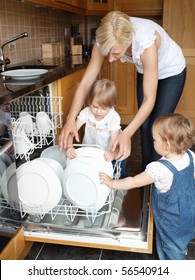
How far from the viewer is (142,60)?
4.11 feet

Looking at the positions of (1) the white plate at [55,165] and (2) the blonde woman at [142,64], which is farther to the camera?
(1) the white plate at [55,165]

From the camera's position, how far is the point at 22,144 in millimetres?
1223

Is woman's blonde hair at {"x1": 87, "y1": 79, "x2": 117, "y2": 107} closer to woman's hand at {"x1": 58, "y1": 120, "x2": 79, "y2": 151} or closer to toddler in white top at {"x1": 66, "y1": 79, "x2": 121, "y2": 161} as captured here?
toddler in white top at {"x1": 66, "y1": 79, "x2": 121, "y2": 161}

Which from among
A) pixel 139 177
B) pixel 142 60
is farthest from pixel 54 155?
pixel 142 60

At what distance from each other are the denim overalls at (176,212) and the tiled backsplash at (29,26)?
139 cm

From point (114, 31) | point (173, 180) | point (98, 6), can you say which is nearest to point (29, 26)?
point (98, 6)

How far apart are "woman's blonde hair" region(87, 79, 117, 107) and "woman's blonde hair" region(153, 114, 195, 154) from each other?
383 mm

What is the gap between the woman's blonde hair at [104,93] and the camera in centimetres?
140

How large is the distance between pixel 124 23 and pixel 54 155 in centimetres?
62

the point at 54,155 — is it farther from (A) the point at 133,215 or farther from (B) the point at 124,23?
(B) the point at 124,23

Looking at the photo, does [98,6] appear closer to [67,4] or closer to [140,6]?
[140,6]

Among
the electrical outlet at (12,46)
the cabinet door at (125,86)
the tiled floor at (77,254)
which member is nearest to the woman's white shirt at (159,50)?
the tiled floor at (77,254)

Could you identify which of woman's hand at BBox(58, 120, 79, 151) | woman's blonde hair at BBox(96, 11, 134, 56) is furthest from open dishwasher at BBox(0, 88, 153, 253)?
woman's blonde hair at BBox(96, 11, 134, 56)

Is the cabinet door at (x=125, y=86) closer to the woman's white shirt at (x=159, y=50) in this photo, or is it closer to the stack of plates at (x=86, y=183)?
the woman's white shirt at (x=159, y=50)
